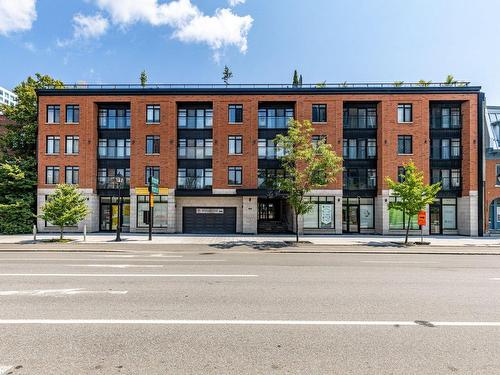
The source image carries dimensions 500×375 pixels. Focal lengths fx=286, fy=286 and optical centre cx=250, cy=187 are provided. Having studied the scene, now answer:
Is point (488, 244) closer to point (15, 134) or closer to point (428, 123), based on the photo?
point (428, 123)

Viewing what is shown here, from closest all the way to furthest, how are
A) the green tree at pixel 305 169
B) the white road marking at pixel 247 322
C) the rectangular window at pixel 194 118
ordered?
the white road marking at pixel 247 322
the green tree at pixel 305 169
the rectangular window at pixel 194 118

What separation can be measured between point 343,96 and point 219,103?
1259cm

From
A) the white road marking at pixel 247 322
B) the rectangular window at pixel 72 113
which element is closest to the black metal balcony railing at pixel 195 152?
the rectangular window at pixel 72 113

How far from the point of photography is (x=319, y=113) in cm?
2912

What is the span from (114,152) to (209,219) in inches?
478

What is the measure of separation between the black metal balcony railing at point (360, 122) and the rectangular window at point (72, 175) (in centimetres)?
2785

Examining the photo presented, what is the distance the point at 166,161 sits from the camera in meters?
29.0

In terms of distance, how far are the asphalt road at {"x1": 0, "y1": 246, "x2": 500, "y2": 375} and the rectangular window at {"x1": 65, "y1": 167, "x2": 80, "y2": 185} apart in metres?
20.3

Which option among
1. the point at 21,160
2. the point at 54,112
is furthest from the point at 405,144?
the point at 21,160

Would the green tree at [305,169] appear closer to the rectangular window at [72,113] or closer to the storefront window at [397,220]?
the storefront window at [397,220]

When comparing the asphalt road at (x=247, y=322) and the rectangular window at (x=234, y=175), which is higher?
the rectangular window at (x=234, y=175)

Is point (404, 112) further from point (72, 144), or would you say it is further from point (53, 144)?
point (53, 144)

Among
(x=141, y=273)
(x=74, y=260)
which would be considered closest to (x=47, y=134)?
(x=74, y=260)

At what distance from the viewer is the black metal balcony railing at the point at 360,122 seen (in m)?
29.6
